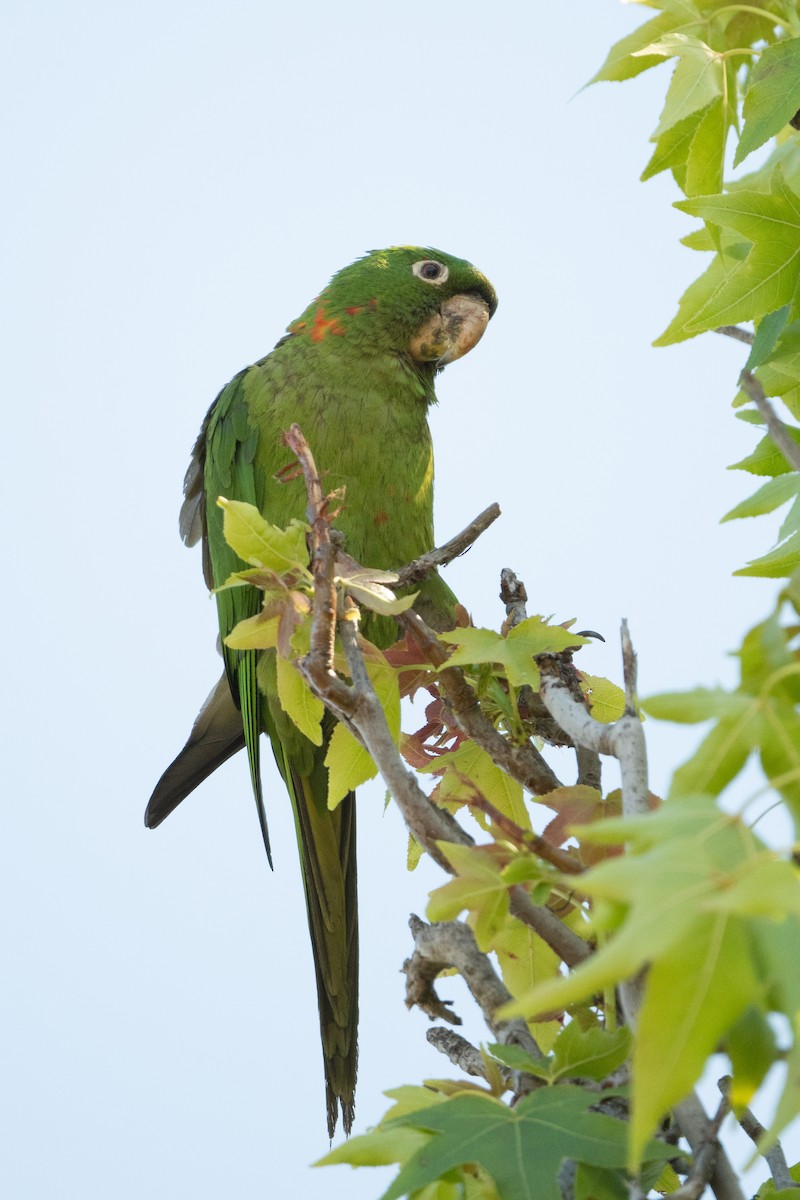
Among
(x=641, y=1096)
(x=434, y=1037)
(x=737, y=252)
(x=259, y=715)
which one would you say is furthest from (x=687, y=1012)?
(x=259, y=715)

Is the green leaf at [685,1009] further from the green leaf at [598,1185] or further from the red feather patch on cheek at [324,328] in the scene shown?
the red feather patch on cheek at [324,328]

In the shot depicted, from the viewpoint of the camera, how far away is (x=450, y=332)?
3840mm

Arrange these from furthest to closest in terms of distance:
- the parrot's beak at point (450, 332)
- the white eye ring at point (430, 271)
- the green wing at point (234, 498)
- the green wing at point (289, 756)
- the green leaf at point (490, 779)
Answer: the white eye ring at point (430, 271) < the parrot's beak at point (450, 332) < the green wing at point (234, 498) < the green wing at point (289, 756) < the green leaf at point (490, 779)

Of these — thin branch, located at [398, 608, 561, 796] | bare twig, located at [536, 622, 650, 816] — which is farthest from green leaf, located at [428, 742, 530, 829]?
bare twig, located at [536, 622, 650, 816]

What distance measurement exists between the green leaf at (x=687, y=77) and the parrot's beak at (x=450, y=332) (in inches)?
87.4

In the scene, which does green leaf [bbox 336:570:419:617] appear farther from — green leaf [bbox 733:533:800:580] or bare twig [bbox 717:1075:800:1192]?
bare twig [bbox 717:1075:800:1192]

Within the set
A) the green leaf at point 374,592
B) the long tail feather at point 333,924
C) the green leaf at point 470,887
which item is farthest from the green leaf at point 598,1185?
the long tail feather at point 333,924

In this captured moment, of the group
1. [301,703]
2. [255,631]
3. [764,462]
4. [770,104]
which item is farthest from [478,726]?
[770,104]

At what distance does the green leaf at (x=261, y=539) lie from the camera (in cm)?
151

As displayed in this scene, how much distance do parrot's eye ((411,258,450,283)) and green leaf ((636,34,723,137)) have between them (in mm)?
2346

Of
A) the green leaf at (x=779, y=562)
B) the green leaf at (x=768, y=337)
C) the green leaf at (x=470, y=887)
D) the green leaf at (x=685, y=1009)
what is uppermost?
the green leaf at (x=768, y=337)

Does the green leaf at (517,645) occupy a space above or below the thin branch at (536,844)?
above

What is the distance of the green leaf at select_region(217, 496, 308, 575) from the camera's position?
151 cm

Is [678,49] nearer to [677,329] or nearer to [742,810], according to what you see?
[677,329]
